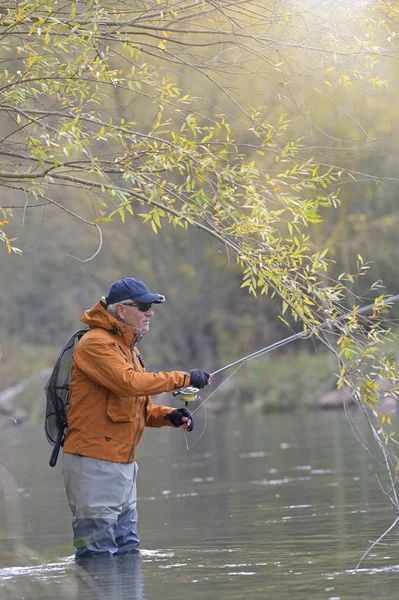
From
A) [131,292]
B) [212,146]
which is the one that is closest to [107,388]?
[131,292]

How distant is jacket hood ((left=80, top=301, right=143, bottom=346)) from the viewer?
670 centimetres

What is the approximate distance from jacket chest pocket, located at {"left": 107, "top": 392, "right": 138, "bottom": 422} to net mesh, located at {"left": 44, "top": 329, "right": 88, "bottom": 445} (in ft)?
0.94

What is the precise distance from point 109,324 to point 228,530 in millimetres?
2443

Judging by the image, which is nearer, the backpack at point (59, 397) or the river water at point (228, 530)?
the river water at point (228, 530)

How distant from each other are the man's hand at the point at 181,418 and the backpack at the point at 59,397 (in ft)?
2.15

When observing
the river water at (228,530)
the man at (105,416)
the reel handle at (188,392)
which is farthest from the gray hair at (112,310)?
the river water at (228,530)

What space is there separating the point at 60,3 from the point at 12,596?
371cm

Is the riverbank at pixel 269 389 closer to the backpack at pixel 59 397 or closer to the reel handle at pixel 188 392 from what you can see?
the reel handle at pixel 188 392

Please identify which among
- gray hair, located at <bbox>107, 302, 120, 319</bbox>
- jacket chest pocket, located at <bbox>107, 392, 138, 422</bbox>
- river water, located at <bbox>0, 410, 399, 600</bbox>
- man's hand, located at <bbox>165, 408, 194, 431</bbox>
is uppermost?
gray hair, located at <bbox>107, 302, 120, 319</bbox>

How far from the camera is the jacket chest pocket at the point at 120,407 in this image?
656 cm

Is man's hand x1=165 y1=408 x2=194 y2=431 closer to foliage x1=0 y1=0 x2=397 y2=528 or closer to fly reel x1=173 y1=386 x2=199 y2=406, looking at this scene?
fly reel x1=173 y1=386 x2=199 y2=406

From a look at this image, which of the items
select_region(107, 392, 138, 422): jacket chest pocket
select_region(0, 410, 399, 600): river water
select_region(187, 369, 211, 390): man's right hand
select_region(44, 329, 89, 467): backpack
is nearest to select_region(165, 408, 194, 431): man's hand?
select_region(107, 392, 138, 422): jacket chest pocket

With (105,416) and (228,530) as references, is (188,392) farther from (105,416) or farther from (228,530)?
(228,530)

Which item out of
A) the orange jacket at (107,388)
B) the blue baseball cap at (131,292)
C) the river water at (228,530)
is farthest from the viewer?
the blue baseball cap at (131,292)
